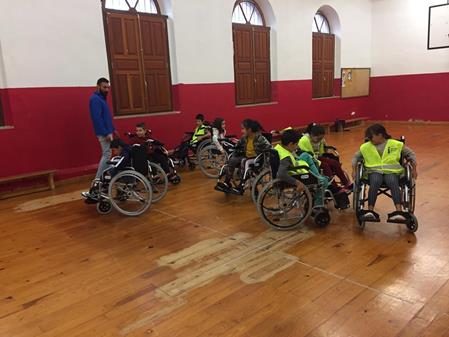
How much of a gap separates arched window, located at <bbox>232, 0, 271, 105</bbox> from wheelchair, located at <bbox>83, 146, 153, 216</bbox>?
3924 mm

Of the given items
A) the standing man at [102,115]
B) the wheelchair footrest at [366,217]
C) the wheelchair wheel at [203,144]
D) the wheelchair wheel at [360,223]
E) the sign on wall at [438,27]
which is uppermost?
the sign on wall at [438,27]

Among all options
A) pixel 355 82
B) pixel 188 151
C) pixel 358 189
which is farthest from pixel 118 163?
pixel 355 82

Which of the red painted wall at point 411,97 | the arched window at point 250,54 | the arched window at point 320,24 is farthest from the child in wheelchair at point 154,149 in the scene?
the red painted wall at point 411,97

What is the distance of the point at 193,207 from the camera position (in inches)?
149

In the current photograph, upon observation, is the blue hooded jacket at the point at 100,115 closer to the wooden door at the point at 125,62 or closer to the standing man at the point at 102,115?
the standing man at the point at 102,115

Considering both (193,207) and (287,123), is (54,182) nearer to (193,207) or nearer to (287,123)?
(193,207)

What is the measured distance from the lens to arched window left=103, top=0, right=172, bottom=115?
17.5 feet

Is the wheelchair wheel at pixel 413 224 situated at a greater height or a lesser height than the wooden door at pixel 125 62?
lesser

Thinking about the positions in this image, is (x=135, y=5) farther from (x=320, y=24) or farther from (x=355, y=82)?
(x=355, y=82)

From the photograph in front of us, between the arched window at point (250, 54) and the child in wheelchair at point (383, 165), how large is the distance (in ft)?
14.6

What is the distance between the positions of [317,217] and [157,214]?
151 cm

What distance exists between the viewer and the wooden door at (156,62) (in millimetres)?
5641

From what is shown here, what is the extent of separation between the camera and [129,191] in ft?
11.7

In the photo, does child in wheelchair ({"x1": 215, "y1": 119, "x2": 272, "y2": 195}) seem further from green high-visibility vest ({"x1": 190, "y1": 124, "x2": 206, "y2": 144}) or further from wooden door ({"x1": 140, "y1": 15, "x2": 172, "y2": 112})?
wooden door ({"x1": 140, "y1": 15, "x2": 172, "y2": 112})
